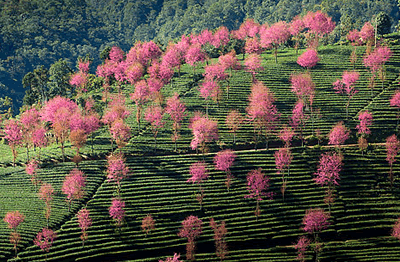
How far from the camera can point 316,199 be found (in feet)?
328

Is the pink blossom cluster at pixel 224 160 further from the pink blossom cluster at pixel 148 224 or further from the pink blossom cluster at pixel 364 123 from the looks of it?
the pink blossom cluster at pixel 364 123

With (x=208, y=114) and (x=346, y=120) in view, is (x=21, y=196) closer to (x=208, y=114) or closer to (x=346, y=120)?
(x=208, y=114)

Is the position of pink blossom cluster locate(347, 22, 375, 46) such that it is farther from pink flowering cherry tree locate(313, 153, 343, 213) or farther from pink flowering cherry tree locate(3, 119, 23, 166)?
pink flowering cherry tree locate(3, 119, 23, 166)

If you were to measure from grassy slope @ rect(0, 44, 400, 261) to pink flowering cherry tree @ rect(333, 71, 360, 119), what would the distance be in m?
7.46

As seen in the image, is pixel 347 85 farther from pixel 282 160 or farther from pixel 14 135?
pixel 14 135

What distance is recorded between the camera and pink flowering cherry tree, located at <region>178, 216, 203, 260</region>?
89062mm

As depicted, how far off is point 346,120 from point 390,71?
86.7ft

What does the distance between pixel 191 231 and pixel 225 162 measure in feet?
59.0

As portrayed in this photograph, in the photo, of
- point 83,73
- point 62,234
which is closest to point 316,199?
point 62,234

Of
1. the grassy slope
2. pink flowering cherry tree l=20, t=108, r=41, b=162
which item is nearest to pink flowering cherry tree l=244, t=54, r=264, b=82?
the grassy slope

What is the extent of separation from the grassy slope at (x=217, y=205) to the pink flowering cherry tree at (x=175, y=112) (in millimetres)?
1948

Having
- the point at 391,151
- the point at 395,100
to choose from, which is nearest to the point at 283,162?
the point at 391,151

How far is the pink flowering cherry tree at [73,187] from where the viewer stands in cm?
9894

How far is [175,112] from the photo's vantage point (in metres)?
122
